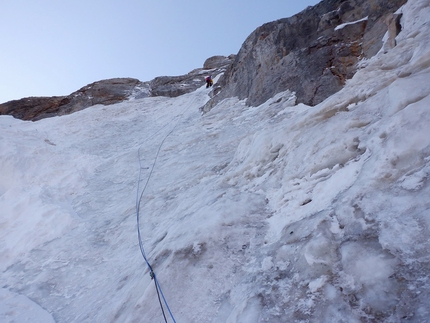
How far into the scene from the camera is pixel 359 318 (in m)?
2.04

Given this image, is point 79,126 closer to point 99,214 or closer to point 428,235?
point 99,214

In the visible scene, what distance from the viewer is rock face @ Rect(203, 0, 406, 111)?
25.7ft

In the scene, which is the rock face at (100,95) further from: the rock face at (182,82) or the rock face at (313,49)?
the rock face at (313,49)

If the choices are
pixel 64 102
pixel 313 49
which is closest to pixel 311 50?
pixel 313 49

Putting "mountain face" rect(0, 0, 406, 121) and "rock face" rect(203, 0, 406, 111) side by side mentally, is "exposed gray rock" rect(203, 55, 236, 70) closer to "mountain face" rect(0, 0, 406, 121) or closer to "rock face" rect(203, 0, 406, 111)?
"mountain face" rect(0, 0, 406, 121)

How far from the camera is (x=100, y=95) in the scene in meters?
23.0

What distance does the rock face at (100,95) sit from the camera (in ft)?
72.7

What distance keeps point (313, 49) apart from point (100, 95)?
18.2 m

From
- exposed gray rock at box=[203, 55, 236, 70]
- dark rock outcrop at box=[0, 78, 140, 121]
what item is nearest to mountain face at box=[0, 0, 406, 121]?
dark rock outcrop at box=[0, 78, 140, 121]

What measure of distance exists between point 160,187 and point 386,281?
5.95 metres

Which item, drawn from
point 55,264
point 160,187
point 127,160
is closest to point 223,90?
point 127,160

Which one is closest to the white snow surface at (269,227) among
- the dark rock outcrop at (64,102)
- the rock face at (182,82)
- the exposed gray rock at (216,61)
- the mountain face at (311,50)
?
the mountain face at (311,50)

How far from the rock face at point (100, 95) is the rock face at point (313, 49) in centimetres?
1098

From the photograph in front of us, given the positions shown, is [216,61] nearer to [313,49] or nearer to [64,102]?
[64,102]
